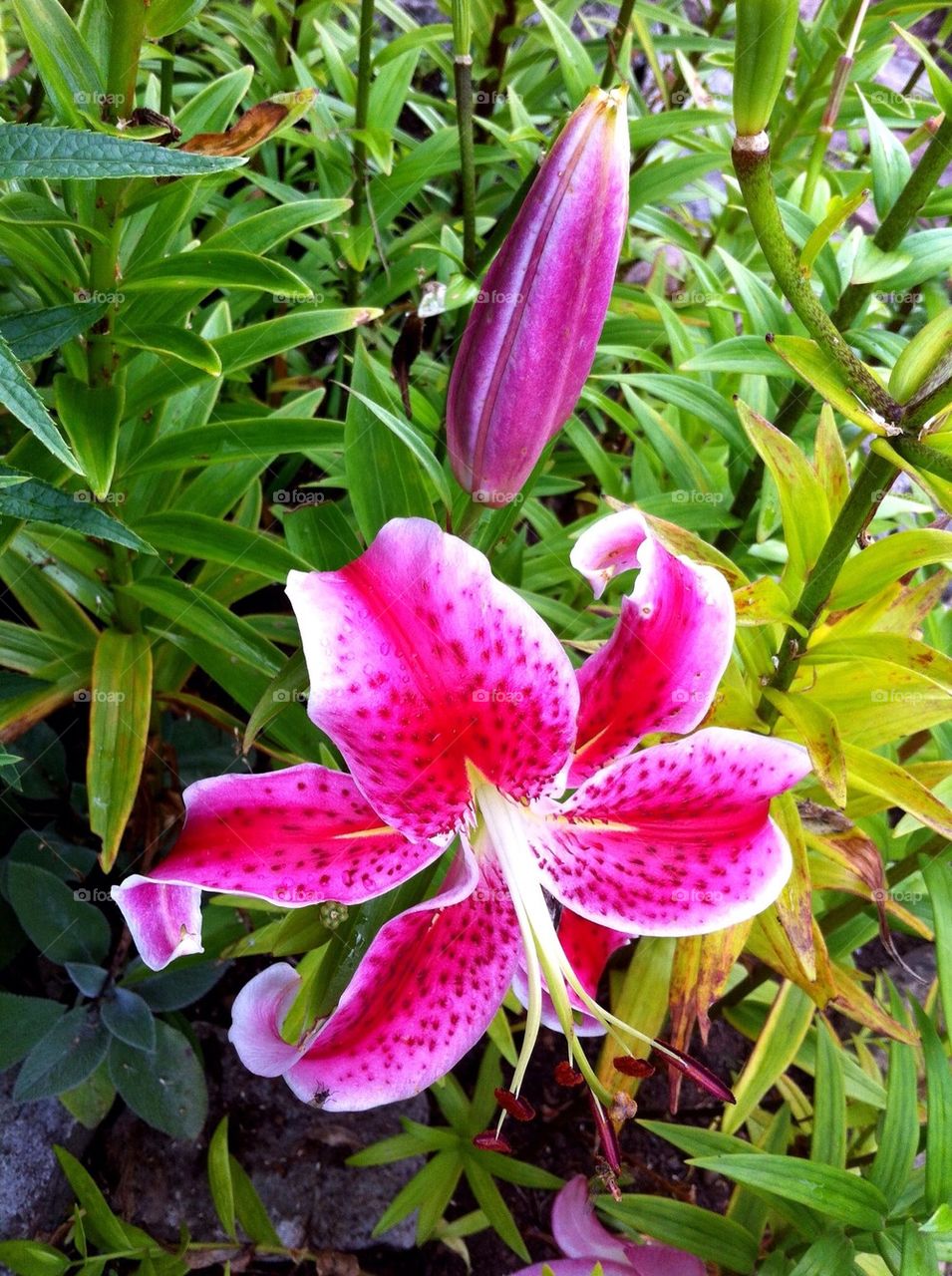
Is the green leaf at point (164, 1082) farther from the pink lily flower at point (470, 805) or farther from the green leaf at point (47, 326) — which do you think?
the green leaf at point (47, 326)

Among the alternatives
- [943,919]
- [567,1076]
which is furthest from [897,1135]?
[567,1076]

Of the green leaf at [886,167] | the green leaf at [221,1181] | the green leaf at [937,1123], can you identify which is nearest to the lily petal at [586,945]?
the green leaf at [937,1123]

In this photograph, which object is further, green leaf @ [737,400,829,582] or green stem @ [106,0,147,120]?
green leaf @ [737,400,829,582]

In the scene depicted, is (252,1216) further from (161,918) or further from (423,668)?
(423,668)

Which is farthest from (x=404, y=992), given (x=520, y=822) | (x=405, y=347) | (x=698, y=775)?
(x=405, y=347)

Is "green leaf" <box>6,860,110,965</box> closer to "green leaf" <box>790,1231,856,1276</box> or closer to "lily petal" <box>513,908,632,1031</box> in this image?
"lily petal" <box>513,908,632,1031</box>

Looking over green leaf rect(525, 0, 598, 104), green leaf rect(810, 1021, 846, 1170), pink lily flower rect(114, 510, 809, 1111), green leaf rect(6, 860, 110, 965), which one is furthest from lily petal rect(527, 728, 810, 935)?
green leaf rect(525, 0, 598, 104)
